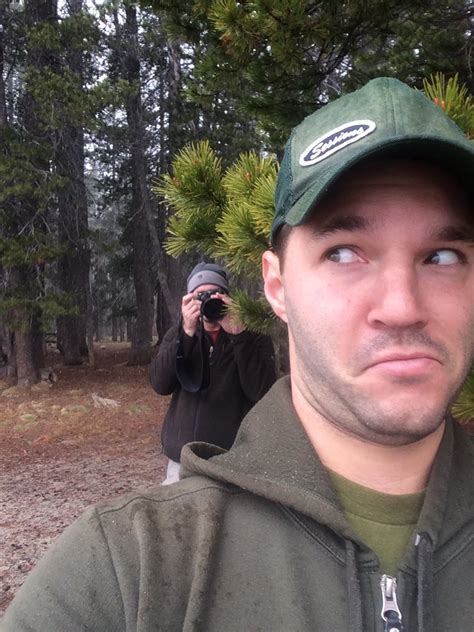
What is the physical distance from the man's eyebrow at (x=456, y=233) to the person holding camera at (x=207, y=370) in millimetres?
2260

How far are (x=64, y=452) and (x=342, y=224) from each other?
7.40 metres

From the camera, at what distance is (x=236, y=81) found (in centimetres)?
444

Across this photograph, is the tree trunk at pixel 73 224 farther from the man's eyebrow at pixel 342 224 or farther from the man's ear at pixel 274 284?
the man's eyebrow at pixel 342 224

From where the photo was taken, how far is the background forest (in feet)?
10.5

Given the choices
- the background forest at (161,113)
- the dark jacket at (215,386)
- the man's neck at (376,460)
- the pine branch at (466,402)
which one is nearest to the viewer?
the man's neck at (376,460)

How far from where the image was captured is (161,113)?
13875 millimetres

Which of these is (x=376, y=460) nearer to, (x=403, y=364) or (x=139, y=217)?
(x=403, y=364)

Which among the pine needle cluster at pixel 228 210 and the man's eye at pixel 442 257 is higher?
the pine needle cluster at pixel 228 210

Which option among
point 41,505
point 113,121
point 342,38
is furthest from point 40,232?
point 342,38

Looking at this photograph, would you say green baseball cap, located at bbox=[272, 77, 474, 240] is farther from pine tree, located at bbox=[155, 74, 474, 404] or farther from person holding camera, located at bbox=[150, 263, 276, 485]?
person holding camera, located at bbox=[150, 263, 276, 485]

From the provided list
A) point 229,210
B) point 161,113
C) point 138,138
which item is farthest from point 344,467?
point 161,113

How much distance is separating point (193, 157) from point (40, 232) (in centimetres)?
851

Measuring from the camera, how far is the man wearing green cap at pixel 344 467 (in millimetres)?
1131

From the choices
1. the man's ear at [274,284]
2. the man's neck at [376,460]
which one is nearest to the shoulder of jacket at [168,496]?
the man's neck at [376,460]
